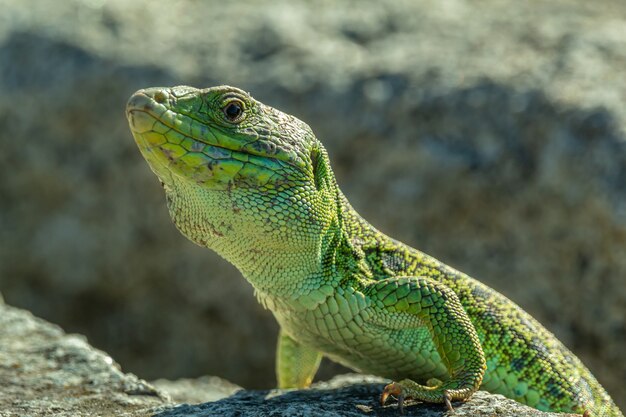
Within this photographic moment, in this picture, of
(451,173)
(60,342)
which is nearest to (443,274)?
(60,342)

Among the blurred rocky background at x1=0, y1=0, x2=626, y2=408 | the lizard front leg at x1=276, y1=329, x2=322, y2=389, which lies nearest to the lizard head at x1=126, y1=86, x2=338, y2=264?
the lizard front leg at x1=276, y1=329, x2=322, y2=389

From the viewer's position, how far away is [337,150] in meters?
8.78

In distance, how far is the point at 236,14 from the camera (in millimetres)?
10117

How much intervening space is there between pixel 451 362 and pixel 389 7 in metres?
5.90

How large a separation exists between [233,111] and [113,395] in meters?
1.65

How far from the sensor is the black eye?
479 cm

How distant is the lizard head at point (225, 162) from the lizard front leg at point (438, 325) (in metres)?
0.53

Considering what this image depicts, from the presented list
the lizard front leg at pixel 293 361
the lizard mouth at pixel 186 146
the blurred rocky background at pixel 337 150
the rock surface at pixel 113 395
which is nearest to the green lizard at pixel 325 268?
the lizard mouth at pixel 186 146

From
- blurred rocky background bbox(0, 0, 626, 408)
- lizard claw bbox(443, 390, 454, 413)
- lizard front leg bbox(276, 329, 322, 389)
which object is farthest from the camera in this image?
blurred rocky background bbox(0, 0, 626, 408)

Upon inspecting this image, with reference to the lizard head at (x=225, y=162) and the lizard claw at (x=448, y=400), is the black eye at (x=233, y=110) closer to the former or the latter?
the lizard head at (x=225, y=162)

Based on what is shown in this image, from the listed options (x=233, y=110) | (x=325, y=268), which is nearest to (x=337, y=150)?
(x=325, y=268)

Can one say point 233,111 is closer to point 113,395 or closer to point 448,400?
point 113,395

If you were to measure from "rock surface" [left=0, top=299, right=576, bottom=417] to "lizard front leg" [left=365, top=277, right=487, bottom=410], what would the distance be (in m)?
0.09

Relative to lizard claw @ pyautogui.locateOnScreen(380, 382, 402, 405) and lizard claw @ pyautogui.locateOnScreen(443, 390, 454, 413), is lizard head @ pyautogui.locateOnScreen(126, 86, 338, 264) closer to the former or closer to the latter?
lizard claw @ pyautogui.locateOnScreen(380, 382, 402, 405)
